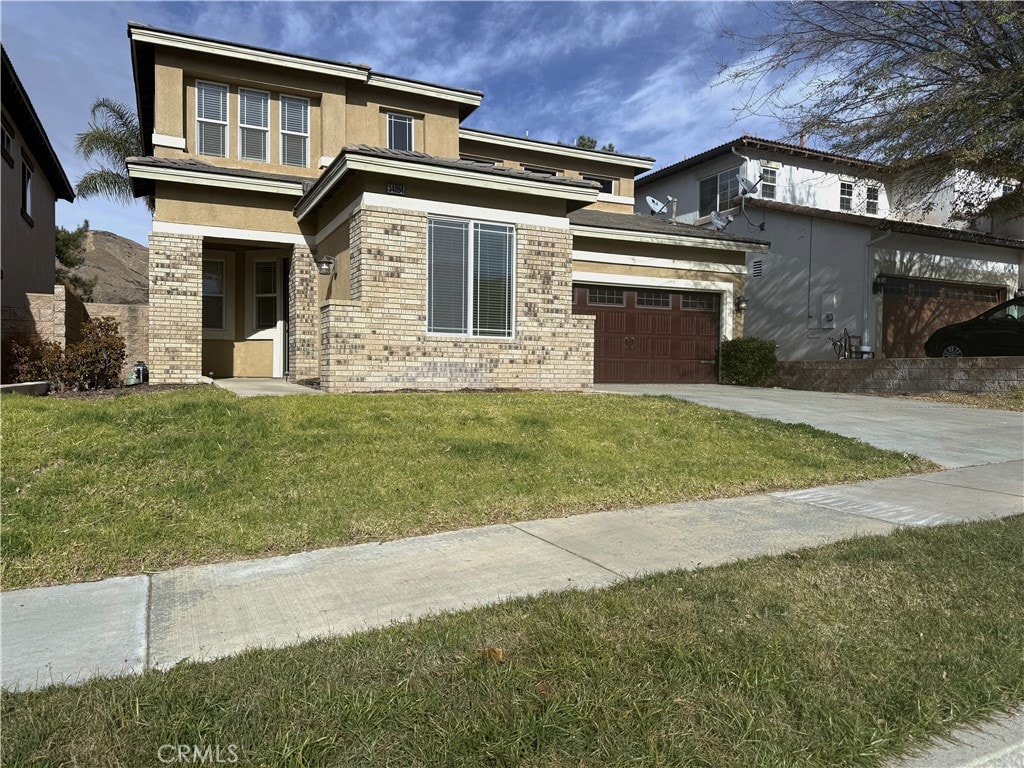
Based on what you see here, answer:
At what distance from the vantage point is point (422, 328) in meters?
11.1

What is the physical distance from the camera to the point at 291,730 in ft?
7.59

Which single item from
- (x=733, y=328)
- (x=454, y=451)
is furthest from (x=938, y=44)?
(x=454, y=451)

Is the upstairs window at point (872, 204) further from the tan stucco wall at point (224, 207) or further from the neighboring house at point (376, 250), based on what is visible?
the tan stucco wall at point (224, 207)

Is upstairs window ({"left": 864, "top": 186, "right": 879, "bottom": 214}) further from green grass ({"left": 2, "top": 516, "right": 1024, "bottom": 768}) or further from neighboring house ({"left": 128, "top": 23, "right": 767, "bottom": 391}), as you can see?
green grass ({"left": 2, "top": 516, "right": 1024, "bottom": 768})

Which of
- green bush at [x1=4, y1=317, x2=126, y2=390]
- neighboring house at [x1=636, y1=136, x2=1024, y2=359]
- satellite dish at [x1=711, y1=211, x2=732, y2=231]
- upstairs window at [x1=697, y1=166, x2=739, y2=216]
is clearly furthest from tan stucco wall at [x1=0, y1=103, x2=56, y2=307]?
upstairs window at [x1=697, y1=166, x2=739, y2=216]

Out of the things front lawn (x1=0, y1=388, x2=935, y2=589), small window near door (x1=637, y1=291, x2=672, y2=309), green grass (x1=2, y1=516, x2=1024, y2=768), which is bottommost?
green grass (x1=2, y1=516, x2=1024, y2=768)

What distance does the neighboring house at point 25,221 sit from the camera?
12188 millimetres

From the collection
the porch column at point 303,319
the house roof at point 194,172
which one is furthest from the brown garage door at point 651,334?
the house roof at point 194,172

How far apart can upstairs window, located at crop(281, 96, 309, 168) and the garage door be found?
17099 millimetres

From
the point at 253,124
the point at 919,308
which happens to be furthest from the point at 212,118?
the point at 919,308

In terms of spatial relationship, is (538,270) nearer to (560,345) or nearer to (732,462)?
(560,345)

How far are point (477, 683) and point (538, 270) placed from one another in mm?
9884

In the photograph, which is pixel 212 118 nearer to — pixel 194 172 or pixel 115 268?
pixel 194 172

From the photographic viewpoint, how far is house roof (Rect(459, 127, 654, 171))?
1948cm
